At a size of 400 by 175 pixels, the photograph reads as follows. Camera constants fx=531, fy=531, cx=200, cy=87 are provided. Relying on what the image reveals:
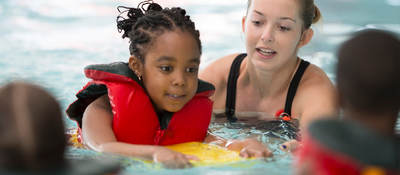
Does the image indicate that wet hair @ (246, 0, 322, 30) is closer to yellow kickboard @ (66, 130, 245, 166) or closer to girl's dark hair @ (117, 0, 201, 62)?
girl's dark hair @ (117, 0, 201, 62)

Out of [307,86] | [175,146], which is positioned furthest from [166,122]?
[307,86]

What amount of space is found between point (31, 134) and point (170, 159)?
1090 mm

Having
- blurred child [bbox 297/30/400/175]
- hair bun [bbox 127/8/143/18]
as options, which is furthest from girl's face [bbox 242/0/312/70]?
blurred child [bbox 297/30/400/175]

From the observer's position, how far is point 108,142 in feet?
10.1

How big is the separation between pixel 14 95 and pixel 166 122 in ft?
5.27

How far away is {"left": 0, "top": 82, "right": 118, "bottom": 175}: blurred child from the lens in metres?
1.82

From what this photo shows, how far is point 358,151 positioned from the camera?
68.7 inches

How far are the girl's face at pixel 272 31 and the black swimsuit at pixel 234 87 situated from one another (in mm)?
254

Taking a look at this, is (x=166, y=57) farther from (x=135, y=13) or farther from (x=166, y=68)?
(x=135, y=13)

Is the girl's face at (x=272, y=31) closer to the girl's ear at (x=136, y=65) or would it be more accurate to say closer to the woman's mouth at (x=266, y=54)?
the woman's mouth at (x=266, y=54)

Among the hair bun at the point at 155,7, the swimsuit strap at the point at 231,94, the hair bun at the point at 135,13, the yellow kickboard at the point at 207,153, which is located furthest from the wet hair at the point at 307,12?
the yellow kickboard at the point at 207,153

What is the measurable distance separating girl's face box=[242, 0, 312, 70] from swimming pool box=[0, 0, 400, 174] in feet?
11.1

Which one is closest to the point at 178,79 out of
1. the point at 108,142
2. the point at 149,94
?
the point at 149,94

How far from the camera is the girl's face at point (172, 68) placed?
3.13 meters
